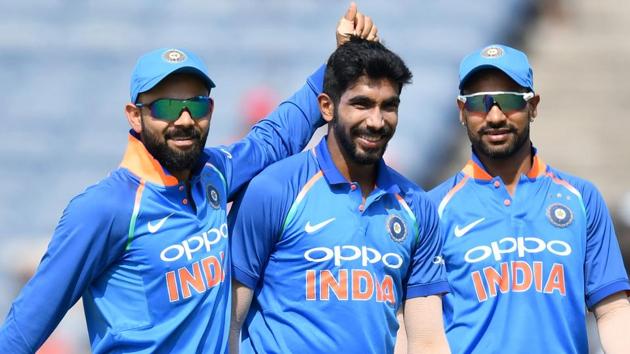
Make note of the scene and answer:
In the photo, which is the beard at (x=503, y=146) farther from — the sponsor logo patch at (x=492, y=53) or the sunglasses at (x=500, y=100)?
the sponsor logo patch at (x=492, y=53)

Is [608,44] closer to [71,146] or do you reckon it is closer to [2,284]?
[71,146]

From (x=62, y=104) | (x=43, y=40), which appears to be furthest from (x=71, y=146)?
(x=43, y=40)

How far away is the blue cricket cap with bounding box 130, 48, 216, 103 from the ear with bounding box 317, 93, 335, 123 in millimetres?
402

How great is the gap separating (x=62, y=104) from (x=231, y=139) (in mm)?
1982

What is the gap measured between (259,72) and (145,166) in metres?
6.23

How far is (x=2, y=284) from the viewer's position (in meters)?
9.02

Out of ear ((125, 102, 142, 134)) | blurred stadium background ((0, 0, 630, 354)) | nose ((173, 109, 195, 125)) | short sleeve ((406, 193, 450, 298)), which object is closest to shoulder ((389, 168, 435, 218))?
short sleeve ((406, 193, 450, 298))

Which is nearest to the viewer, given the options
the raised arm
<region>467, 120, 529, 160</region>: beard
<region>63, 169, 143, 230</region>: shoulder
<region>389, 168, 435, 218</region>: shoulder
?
<region>63, 169, 143, 230</region>: shoulder

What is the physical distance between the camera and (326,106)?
4.16 m

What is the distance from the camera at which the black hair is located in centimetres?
405

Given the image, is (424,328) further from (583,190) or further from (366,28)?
(366,28)

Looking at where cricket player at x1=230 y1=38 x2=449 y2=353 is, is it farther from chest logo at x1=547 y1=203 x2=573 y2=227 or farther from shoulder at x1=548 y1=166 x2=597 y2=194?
shoulder at x1=548 y1=166 x2=597 y2=194

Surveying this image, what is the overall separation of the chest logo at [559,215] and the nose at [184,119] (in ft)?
4.46

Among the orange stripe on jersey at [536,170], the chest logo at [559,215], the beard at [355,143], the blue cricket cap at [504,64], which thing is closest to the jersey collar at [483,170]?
the orange stripe on jersey at [536,170]
